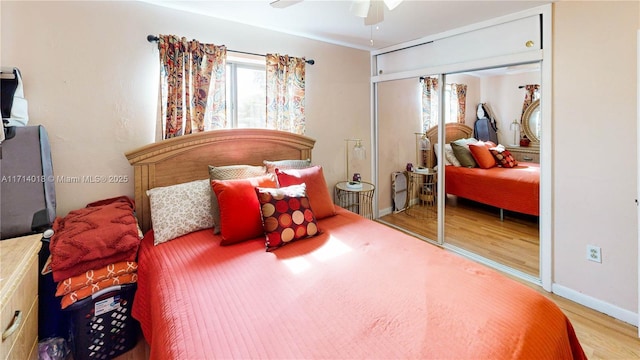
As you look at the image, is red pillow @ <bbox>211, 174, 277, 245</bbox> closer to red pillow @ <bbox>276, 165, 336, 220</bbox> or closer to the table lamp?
red pillow @ <bbox>276, 165, 336, 220</bbox>

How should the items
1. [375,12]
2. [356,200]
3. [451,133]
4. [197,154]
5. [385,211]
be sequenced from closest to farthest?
[375,12] < [197,154] < [451,133] < [356,200] < [385,211]

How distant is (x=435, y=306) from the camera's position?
1239 mm

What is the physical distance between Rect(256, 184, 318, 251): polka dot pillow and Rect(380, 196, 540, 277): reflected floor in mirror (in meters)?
1.94

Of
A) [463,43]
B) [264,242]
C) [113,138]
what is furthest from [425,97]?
[113,138]

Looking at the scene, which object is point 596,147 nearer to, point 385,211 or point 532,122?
point 532,122

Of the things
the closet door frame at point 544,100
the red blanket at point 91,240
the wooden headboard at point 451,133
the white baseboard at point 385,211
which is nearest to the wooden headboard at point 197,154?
the red blanket at point 91,240

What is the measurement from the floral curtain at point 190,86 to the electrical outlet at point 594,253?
3.03 metres

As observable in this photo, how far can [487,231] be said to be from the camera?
3.07 metres

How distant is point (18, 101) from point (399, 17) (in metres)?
2.81

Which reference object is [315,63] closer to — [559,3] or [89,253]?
[559,3]

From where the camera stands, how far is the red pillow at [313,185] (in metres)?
2.30

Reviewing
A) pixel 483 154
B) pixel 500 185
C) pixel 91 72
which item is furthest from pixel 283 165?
pixel 500 185

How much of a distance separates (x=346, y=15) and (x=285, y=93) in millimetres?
886

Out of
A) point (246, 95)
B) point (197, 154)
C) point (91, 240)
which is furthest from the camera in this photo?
point (246, 95)
